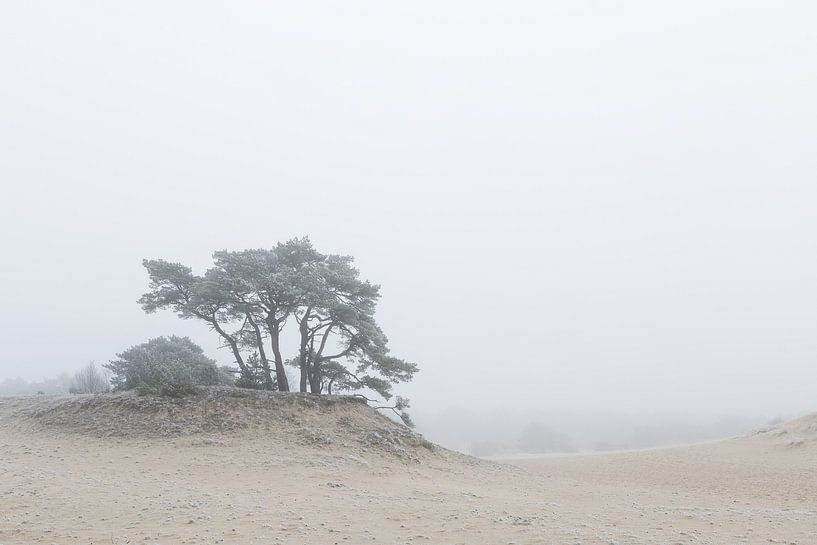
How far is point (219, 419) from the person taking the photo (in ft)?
55.1

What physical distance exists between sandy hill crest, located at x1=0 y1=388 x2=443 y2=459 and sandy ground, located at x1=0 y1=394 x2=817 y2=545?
0.64 ft

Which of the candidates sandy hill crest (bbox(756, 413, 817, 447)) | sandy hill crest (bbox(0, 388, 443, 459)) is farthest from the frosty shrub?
sandy hill crest (bbox(756, 413, 817, 447))

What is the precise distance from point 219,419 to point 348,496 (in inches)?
280

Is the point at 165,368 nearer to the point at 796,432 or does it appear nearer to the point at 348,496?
the point at 348,496

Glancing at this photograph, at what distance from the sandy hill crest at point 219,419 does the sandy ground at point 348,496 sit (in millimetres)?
196

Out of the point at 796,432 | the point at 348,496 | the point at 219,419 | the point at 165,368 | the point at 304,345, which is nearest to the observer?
the point at 348,496

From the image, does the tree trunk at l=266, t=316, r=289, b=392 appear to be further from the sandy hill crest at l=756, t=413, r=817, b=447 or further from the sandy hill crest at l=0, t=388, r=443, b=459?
the sandy hill crest at l=756, t=413, r=817, b=447

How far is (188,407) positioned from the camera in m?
17.4

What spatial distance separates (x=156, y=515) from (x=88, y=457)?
6.19 m

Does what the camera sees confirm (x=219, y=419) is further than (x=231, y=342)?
No

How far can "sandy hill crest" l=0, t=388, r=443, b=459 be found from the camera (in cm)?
1617

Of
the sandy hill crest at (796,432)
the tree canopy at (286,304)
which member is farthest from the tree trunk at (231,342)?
the sandy hill crest at (796,432)

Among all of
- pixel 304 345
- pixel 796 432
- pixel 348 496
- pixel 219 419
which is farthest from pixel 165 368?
pixel 796 432

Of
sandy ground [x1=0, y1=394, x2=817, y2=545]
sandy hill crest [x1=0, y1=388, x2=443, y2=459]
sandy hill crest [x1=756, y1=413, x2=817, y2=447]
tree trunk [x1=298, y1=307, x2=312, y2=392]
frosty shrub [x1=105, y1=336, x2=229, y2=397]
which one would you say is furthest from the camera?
sandy hill crest [x1=756, y1=413, x2=817, y2=447]
